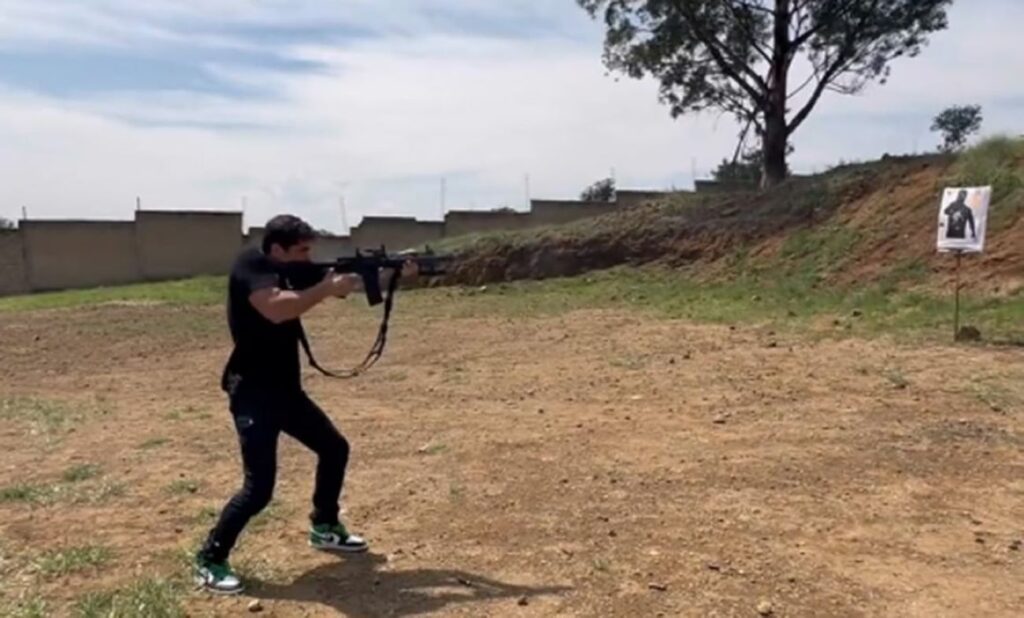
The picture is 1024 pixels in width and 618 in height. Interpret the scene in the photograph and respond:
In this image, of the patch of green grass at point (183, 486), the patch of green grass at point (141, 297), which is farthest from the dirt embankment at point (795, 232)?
the patch of green grass at point (183, 486)

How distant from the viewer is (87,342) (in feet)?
48.1

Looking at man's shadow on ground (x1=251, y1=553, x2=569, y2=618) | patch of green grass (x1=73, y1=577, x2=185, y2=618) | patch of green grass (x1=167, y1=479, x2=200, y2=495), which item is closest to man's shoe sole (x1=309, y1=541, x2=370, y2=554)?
man's shadow on ground (x1=251, y1=553, x2=569, y2=618)

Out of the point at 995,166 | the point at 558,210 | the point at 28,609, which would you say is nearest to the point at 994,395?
the point at 28,609

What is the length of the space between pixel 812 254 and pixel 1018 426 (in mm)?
9879

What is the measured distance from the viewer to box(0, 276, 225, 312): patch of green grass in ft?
72.2

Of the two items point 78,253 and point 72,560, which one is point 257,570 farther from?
point 78,253

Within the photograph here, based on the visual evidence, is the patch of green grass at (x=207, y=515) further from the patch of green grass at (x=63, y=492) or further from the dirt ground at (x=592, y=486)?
the patch of green grass at (x=63, y=492)

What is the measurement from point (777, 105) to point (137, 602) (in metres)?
18.8

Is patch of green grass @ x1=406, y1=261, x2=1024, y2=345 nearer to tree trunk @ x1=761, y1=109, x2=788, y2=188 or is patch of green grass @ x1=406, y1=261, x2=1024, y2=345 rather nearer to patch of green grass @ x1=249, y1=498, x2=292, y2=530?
tree trunk @ x1=761, y1=109, x2=788, y2=188

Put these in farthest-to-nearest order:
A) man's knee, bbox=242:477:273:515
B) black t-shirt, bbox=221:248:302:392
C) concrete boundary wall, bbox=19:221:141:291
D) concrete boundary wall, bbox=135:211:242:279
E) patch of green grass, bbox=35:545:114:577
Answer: concrete boundary wall, bbox=135:211:242:279 < concrete boundary wall, bbox=19:221:141:291 < patch of green grass, bbox=35:545:114:577 < man's knee, bbox=242:477:273:515 < black t-shirt, bbox=221:248:302:392

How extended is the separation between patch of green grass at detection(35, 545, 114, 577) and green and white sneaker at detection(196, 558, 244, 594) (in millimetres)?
660

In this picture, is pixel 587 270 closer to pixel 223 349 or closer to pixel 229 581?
pixel 223 349

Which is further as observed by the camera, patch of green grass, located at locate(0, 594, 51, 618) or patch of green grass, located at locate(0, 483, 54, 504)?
patch of green grass, located at locate(0, 483, 54, 504)

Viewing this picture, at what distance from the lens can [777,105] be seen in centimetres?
2047
